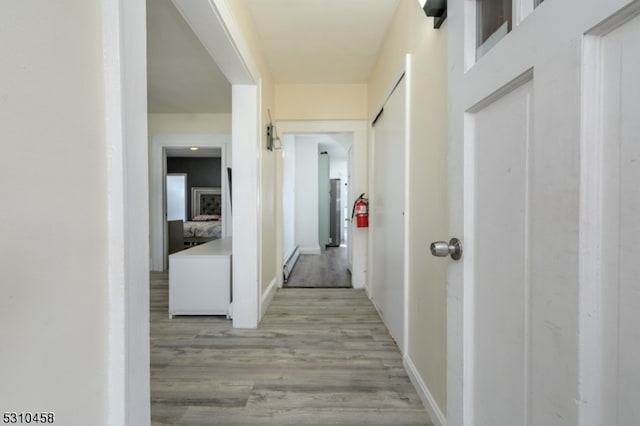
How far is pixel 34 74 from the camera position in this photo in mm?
515

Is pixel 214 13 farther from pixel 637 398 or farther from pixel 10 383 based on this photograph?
pixel 637 398

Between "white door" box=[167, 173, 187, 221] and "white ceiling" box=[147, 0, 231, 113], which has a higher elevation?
"white ceiling" box=[147, 0, 231, 113]

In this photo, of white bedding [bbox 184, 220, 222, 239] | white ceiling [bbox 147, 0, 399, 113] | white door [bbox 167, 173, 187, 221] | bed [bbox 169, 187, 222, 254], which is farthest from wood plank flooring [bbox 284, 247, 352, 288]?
white door [bbox 167, 173, 187, 221]

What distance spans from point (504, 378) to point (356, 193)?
2.88 metres

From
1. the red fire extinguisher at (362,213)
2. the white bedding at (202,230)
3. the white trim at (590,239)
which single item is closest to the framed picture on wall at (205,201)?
the white bedding at (202,230)

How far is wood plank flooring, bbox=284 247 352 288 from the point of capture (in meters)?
3.76

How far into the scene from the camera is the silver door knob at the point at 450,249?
78 cm

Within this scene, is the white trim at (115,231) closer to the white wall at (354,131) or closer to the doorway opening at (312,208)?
the white wall at (354,131)

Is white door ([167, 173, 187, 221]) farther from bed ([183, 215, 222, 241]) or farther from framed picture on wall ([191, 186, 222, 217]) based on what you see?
bed ([183, 215, 222, 241])

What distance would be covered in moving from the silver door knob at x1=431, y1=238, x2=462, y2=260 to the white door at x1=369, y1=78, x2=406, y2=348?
3.44 feet

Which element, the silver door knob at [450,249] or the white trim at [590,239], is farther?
the silver door knob at [450,249]

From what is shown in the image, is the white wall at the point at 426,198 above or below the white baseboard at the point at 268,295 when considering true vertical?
above

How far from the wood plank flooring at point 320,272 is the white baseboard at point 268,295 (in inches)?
13.7

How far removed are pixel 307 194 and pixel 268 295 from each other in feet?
11.6
